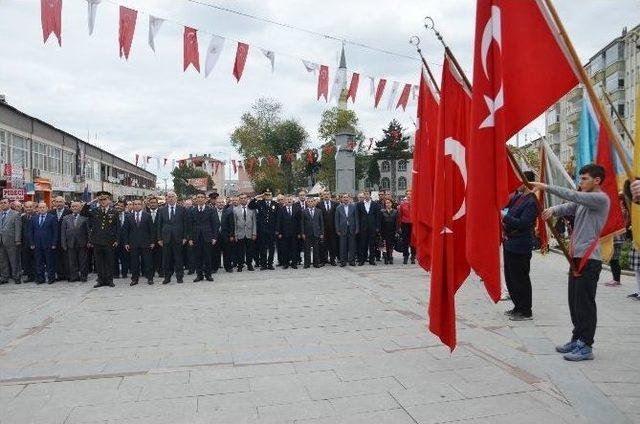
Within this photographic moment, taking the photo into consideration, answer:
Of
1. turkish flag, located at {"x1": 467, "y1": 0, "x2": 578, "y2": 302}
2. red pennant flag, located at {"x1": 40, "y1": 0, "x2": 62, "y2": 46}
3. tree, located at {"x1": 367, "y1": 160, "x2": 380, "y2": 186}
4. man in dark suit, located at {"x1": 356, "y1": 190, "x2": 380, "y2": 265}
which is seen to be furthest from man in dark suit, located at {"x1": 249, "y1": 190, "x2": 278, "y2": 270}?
tree, located at {"x1": 367, "y1": 160, "x2": 380, "y2": 186}

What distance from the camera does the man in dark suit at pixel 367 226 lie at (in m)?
14.8

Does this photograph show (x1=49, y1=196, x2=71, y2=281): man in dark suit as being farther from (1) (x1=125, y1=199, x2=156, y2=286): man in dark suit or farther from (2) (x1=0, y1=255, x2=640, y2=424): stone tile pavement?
(2) (x1=0, y1=255, x2=640, y2=424): stone tile pavement

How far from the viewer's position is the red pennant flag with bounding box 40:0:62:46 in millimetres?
9703

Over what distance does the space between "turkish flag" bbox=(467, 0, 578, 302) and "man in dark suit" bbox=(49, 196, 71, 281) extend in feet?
36.3

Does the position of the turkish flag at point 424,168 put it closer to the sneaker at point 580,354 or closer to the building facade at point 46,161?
the sneaker at point 580,354

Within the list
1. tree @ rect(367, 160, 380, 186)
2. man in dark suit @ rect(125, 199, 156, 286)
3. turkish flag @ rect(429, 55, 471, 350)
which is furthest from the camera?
tree @ rect(367, 160, 380, 186)

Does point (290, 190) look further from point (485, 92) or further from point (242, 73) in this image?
point (485, 92)

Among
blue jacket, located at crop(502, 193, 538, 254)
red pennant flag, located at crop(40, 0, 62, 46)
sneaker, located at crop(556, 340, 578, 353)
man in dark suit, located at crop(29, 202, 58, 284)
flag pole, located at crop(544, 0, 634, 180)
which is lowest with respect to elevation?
sneaker, located at crop(556, 340, 578, 353)

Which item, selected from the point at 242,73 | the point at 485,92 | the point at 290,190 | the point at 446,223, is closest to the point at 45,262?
the point at 242,73

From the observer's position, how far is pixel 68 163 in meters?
50.7

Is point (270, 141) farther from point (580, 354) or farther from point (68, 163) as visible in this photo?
point (580, 354)

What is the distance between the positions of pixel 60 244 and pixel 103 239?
67.9 inches

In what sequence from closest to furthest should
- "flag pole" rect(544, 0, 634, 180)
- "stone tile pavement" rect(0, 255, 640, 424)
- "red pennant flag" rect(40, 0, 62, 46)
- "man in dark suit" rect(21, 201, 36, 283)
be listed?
"flag pole" rect(544, 0, 634, 180), "stone tile pavement" rect(0, 255, 640, 424), "red pennant flag" rect(40, 0, 62, 46), "man in dark suit" rect(21, 201, 36, 283)

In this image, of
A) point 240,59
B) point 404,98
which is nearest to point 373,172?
point 404,98
